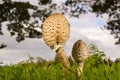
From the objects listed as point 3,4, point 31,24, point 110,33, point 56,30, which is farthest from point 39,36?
point 56,30

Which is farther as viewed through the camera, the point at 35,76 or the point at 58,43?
the point at 35,76

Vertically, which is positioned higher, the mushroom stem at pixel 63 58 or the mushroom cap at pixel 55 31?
the mushroom cap at pixel 55 31

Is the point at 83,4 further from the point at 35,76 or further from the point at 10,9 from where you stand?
the point at 35,76

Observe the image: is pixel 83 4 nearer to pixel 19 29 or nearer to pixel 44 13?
pixel 44 13

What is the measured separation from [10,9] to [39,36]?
2.09 m

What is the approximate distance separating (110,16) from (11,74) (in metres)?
13.2

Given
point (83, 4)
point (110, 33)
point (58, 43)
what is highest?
point (58, 43)

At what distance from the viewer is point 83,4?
17.6 meters

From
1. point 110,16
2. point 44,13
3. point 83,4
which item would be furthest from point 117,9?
point 44,13

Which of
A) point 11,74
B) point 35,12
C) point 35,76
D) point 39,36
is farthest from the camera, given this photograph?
point 35,12

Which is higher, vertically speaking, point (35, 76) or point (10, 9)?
point (35, 76)

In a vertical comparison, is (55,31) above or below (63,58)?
above

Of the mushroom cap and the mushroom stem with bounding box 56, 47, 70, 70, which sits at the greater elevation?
the mushroom cap

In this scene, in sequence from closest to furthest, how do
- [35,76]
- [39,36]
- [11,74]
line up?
[35,76], [11,74], [39,36]
